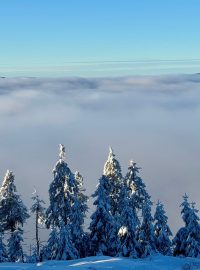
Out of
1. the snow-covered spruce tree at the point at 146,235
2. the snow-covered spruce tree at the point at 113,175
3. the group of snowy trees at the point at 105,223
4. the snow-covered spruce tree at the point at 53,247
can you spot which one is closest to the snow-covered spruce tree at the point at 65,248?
the group of snowy trees at the point at 105,223

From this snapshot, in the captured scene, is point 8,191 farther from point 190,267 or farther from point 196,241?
point 190,267

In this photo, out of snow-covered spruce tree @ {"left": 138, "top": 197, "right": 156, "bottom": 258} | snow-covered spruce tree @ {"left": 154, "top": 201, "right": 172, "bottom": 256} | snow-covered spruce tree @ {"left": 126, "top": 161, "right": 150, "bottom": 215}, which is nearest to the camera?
snow-covered spruce tree @ {"left": 138, "top": 197, "right": 156, "bottom": 258}

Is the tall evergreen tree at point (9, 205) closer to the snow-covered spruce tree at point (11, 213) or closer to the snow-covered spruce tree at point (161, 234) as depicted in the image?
the snow-covered spruce tree at point (11, 213)

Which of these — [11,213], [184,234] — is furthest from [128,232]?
[11,213]

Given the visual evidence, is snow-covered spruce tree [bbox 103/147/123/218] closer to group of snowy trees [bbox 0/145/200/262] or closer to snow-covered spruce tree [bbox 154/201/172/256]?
group of snowy trees [bbox 0/145/200/262]

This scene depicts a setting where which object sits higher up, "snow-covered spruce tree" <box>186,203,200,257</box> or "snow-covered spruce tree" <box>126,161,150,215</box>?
"snow-covered spruce tree" <box>126,161,150,215</box>

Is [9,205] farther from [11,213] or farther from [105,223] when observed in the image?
[105,223]

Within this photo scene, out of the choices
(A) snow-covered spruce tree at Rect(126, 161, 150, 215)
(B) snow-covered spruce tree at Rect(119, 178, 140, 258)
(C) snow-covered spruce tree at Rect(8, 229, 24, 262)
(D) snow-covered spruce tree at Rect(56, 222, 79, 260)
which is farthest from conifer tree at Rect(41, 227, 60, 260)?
(A) snow-covered spruce tree at Rect(126, 161, 150, 215)
